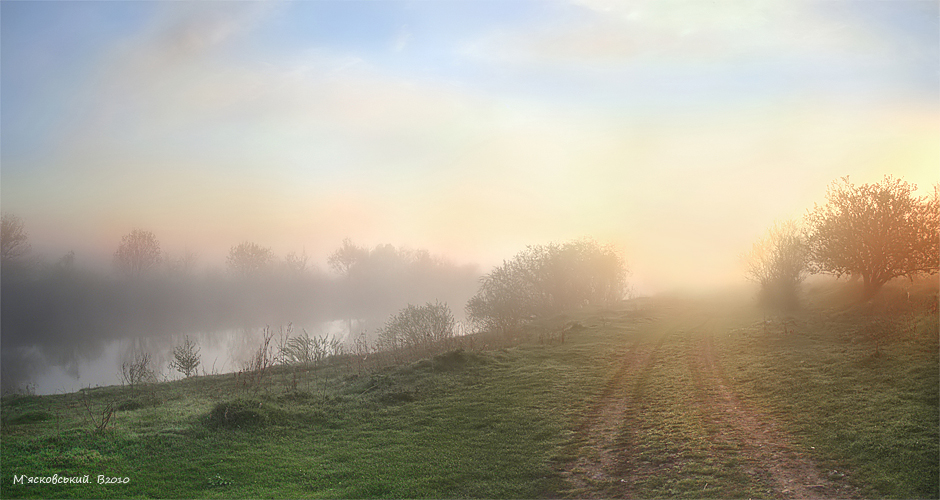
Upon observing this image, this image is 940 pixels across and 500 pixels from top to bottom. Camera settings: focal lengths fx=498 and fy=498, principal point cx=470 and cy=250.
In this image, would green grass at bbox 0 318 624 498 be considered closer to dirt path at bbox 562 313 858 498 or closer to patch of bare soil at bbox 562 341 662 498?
patch of bare soil at bbox 562 341 662 498

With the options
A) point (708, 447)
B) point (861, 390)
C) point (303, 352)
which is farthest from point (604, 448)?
point (303, 352)

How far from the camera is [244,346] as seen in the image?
2822 inches

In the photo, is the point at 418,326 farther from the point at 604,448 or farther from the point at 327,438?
the point at 604,448

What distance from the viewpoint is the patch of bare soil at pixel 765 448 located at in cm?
1071

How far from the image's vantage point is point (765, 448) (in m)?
13.0

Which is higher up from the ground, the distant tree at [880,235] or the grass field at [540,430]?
the distant tree at [880,235]

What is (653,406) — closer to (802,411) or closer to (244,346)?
(802,411)

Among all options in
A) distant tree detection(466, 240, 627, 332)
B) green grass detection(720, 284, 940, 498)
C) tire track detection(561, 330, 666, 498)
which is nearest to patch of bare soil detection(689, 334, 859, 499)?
green grass detection(720, 284, 940, 498)

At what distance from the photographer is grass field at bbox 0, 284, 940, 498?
468 inches

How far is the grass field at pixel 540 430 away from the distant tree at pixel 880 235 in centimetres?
811

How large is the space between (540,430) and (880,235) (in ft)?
104

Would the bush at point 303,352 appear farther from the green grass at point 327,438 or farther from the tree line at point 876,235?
the tree line at point 876,235

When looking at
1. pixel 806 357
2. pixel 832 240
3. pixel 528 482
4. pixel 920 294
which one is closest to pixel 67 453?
pixel 528 482

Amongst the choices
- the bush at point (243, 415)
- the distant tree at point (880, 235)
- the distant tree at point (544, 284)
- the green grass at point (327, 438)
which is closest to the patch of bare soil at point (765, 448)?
the green grass at point (327, 438)
